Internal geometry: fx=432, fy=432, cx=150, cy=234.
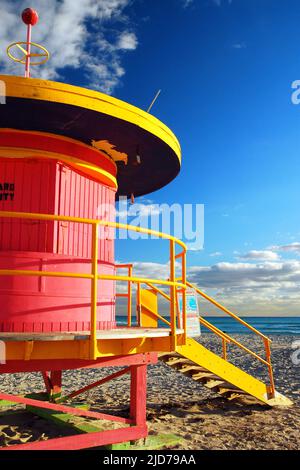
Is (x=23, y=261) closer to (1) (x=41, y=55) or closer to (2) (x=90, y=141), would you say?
(2) (x=90, y=141)

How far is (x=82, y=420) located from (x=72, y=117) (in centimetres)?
586

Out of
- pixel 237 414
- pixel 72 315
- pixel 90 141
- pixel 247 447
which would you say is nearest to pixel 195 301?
pixel 72 315

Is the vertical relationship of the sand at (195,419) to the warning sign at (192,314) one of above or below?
below

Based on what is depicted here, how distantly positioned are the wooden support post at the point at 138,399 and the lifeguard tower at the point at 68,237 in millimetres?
14

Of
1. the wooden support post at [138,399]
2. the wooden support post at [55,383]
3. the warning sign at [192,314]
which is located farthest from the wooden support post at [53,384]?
the warning sign at [192,314]

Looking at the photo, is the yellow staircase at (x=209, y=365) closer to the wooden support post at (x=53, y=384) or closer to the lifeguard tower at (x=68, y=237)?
the lifeguard tower at (x=68, y=237)

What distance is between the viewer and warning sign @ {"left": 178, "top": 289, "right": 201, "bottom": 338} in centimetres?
648

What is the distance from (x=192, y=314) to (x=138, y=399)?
4.93 ft

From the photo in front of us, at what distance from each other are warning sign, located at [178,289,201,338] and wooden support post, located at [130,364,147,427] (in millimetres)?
944

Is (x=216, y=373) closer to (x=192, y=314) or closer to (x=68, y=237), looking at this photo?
(x=192, y=314)

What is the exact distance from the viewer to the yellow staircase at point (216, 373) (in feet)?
26.7

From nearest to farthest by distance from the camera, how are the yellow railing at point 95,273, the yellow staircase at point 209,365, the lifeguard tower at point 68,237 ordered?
the yellow railing at point 95,273 → the lifeguard tower at point 68,237 → the yellow staircase at point 209,365

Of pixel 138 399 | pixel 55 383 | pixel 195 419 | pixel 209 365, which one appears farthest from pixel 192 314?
pixel 55 383

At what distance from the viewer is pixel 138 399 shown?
255 inches
